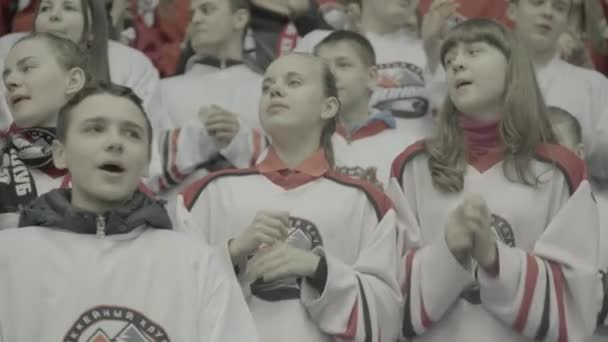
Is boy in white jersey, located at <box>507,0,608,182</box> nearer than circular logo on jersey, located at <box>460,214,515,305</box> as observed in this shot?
No

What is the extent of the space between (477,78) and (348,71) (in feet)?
3.28

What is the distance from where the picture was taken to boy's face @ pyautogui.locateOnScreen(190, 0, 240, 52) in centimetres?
583

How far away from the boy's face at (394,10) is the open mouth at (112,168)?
2.44 metres

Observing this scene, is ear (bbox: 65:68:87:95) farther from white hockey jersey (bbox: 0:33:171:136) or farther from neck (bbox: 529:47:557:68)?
neck (bbox: 529:47:557:68)

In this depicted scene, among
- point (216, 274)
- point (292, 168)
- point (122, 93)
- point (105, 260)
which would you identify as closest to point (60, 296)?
point (105, 260)

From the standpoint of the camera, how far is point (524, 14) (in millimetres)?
5625

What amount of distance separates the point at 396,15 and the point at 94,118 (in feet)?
7.92

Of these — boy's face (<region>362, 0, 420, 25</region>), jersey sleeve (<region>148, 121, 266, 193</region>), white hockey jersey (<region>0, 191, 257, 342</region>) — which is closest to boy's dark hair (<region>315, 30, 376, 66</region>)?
jersey sleeve (<region>148, 121, 266, 193</region>)

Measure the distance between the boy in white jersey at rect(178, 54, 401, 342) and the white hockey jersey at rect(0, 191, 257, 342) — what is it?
0.27 meters

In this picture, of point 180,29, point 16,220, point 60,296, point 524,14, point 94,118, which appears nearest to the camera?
point 60,296

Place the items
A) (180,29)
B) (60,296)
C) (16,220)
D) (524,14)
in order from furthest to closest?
1. (180,29)
2. (524,14)
3. (16,220)
4. (60,296)

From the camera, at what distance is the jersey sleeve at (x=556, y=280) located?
156 inches

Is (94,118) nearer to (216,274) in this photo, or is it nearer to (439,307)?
(216,274)

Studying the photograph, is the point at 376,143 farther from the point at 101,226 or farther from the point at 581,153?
the point at 101,226
